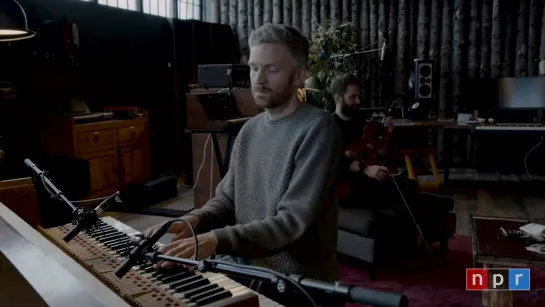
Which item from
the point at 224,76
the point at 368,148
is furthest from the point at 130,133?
the point at 368,148

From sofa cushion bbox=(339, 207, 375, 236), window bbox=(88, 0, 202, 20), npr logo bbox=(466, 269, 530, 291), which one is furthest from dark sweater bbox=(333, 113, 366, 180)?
window bbox=(88, 0, 202, 20)

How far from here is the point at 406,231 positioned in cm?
343

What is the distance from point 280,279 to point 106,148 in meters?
4.68

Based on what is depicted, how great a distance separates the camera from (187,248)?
3.67ft

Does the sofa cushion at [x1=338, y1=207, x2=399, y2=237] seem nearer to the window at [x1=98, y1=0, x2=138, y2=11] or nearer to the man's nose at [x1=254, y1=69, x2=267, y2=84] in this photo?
the man's nose at [x1=254, y1=69, x2=267, y2=84]

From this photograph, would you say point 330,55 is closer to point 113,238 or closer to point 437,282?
point 437,282

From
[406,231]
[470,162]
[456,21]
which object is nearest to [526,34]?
[456,21]

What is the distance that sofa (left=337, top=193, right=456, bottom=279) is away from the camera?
303 cm

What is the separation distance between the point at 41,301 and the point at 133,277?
1.33 ft

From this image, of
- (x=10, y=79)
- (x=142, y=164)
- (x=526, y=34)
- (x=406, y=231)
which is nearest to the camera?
(x=406, y=231)

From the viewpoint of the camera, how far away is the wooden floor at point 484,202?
443 centimetres

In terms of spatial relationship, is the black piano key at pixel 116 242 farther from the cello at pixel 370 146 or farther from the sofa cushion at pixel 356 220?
the cello at pixel 370 146

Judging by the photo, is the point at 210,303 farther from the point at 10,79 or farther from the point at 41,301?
the point at 10,79

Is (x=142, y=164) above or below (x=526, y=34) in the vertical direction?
below
